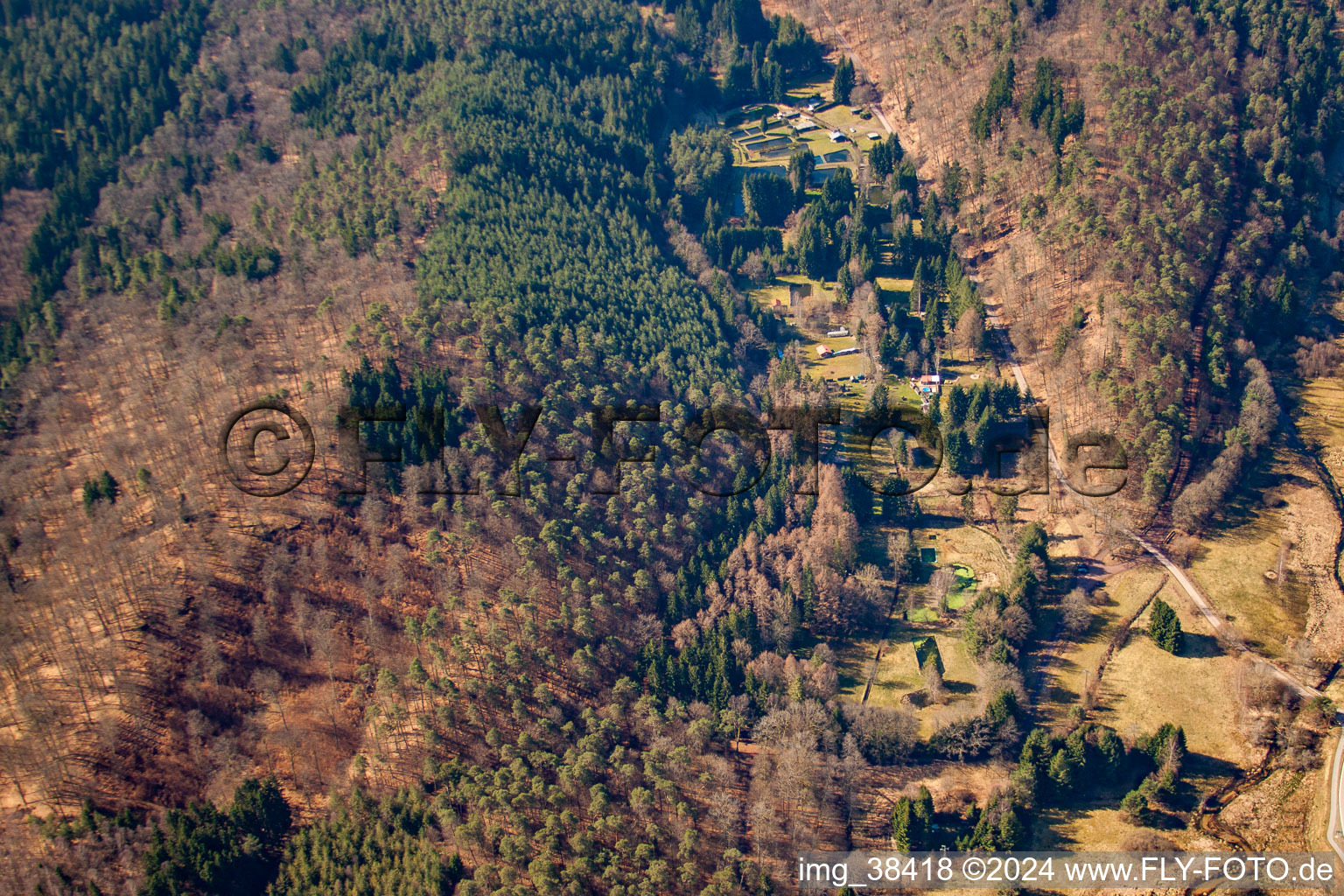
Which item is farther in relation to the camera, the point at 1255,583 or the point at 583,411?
the point at 583,411

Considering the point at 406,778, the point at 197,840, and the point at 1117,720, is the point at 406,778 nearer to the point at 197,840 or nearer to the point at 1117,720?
the point at 197,840

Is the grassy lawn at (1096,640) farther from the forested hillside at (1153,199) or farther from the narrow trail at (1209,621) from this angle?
the forested hillside at (1153,199)

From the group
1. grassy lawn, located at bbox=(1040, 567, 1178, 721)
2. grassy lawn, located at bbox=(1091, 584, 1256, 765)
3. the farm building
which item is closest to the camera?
grassy lawn, located at bbox=(1091, 584, 1256, 765)

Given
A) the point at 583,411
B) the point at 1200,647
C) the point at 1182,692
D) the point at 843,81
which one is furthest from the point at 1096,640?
the point at 843,81

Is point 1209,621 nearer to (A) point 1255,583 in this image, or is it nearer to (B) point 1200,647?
(B) point 1200,647

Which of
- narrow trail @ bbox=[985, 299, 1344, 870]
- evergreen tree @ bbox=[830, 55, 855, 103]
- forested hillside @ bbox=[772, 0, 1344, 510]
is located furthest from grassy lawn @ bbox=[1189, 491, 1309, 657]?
evergreen tree @ bbox=[830, 55, 855, 103]

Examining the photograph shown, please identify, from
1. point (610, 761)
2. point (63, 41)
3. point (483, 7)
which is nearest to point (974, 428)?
point (610, 761)

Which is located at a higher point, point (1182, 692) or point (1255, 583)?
point (1255, 583)

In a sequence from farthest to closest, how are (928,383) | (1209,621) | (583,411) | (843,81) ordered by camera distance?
(843,81), (928,383), (583,411), (1209,621)

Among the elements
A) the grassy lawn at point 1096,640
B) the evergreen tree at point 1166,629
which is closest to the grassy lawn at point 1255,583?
the grassy lawn at point 1096,640

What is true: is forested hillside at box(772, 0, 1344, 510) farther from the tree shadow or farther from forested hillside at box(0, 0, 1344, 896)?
the tree shadow

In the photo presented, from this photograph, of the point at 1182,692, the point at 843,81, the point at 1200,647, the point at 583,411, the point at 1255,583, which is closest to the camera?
the point at 1182,692
